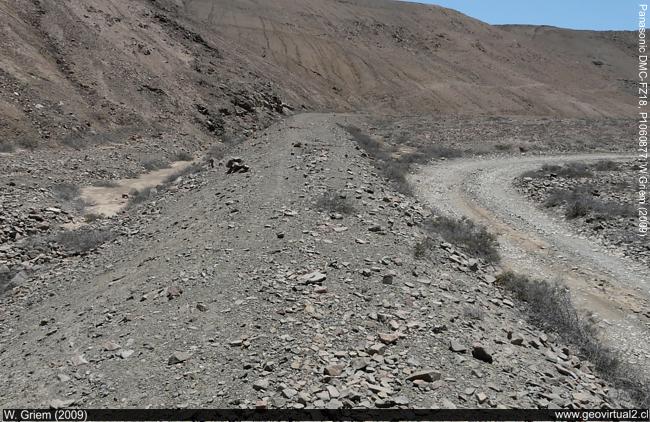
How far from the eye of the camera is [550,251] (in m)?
13.7

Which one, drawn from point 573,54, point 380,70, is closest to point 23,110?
point 380,70

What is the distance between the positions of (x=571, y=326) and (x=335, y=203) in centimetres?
491

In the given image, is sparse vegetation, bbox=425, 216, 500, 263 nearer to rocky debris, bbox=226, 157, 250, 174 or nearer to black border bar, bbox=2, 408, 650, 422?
rocky debris, bbox=226, 157, 250, 174

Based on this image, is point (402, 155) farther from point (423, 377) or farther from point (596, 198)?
point (423, 377)

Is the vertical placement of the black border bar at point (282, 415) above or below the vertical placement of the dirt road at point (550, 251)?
below

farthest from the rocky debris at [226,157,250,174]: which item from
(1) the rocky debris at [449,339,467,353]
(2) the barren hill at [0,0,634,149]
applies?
(2) the barren hill at [0,0,634,149]

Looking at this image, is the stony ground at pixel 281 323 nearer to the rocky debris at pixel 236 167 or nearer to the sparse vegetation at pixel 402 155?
the rocky debris at pixel 236 167

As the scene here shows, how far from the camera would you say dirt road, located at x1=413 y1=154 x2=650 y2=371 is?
33.1 feet

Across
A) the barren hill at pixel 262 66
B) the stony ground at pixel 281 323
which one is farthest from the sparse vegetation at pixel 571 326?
the barren hill at pixel 262 66

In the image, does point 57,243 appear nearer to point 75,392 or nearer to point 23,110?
point 75,392

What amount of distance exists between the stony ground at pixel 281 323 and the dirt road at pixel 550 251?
8.17 feet

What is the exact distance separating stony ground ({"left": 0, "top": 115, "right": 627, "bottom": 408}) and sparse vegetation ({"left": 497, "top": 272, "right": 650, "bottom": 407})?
30 cm

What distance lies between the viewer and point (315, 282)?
7.59m

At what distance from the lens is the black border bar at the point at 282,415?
511 cm
